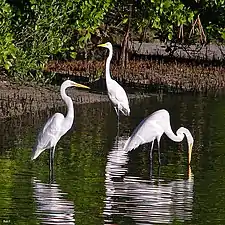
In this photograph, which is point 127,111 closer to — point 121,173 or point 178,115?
point 178,115

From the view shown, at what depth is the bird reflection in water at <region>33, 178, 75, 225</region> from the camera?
1059cm

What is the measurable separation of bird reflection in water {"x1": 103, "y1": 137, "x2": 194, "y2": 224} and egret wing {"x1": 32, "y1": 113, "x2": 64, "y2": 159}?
0.95 metres

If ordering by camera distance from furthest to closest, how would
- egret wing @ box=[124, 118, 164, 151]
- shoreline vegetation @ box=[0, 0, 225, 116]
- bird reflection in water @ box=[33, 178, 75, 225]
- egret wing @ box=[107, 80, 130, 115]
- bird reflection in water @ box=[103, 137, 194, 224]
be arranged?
shoreline vegetation @ box=[0, 0, 225, 116], egret wing @ box=[107, 80, 130, 115], egret wing @ box=[124, 118, 164, 151], bird reflection in water @ box=[103, 137, 194, 224], bird reflection in water @ box=[33, 178, 75, 225]

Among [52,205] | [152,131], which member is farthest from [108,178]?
[52,205]

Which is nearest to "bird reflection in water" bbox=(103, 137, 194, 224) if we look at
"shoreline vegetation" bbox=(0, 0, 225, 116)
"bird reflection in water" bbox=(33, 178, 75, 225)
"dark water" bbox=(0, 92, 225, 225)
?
"dark water" bbox=(0, 92, 225, 225)

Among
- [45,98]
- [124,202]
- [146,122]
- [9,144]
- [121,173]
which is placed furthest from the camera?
[45,98]

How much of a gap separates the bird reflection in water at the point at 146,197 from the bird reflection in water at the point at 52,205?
461 millimetres

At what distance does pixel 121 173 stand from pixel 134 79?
14.1 m

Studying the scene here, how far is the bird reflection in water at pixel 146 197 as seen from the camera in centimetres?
1085

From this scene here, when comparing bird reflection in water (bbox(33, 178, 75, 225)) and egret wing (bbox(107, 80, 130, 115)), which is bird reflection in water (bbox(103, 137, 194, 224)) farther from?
egret wing (bbox(107, 80, 130, 115))

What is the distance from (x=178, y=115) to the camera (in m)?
20.7

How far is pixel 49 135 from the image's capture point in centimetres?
1390

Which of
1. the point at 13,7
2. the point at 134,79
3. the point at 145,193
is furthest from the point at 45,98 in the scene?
the point at 145,193

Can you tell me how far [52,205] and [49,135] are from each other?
2693mm
